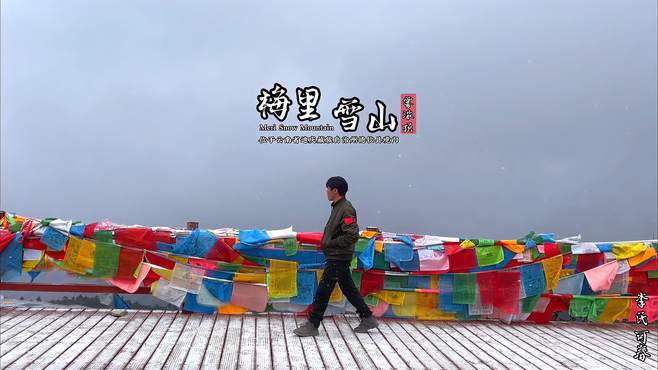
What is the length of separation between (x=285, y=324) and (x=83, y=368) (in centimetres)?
272

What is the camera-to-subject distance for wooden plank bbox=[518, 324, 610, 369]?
5988 millimetres

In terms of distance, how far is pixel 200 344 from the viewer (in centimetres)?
598

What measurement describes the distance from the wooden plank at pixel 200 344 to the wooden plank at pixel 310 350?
3.46ft

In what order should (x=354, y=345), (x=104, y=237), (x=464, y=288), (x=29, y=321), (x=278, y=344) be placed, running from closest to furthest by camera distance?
(x=278, y=344), (x=354, y=345), (x=29, y=321), (x=104, y=237), (x=464, y=288)

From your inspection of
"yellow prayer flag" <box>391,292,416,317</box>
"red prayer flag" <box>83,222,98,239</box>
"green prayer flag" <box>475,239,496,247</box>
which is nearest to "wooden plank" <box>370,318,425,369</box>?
"yellow prayer flag" <box>391,292,416,317</box>

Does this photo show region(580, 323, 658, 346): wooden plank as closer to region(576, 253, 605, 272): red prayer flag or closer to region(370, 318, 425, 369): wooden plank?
region(576, 253, 605, 272): red prayer flag

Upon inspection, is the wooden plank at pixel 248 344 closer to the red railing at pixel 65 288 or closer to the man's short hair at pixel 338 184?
the red railing at pixel 65 288

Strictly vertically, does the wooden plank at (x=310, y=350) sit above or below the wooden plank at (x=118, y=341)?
below

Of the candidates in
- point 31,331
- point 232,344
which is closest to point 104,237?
point 31,331

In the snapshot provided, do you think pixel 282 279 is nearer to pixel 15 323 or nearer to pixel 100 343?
pixel 100 343

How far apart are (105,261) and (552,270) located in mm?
6858

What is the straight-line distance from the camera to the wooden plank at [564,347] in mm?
5988

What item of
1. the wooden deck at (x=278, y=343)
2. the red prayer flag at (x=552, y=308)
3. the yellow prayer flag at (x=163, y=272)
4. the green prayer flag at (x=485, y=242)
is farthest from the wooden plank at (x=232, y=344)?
the red prayer flag at (x=552, y=308)

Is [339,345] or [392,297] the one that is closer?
[339,345]
